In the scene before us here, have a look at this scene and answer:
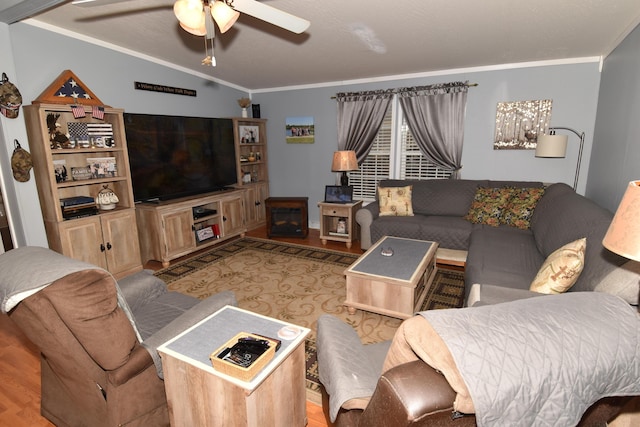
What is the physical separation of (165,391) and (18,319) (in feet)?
2.34

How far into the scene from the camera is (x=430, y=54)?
3830mm

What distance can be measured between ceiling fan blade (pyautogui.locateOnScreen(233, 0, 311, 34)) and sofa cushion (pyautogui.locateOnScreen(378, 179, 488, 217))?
2944 mm

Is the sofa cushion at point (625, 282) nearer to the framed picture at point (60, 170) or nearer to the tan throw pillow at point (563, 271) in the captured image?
the tan throw pillow at point (563, 271)

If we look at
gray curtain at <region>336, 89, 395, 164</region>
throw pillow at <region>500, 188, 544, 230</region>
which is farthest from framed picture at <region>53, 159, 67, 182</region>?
throw pillow at <region>500, 188, 544, 230</region>

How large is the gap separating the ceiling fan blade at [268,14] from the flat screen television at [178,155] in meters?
2.64

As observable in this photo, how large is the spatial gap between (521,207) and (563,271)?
2172 millimetres

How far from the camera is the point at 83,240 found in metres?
3.52

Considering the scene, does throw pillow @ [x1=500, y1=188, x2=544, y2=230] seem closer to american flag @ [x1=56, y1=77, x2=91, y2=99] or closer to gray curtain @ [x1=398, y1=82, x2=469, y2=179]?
gray curtain @ [x1=398, y1=82, x2=469, y2=179]

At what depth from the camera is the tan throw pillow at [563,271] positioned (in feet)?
6.23

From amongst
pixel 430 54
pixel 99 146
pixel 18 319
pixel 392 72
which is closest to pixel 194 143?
pixel 99 146

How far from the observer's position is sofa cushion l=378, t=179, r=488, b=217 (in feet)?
14.4

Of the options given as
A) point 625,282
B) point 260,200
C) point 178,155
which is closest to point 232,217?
point 260,200

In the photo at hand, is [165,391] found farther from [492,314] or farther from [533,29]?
[533,29]

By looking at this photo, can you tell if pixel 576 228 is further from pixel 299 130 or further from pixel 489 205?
pixel 299 130
